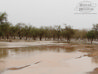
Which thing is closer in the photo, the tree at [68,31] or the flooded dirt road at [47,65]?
the flooded dirt road at [47,65]

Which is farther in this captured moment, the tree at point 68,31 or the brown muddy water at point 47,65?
the tree at point 68,31

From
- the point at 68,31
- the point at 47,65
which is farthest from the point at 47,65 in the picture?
the point at 68,31

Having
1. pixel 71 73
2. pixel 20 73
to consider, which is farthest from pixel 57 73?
pixel 20 73

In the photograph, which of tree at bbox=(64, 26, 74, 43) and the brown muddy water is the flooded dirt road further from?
tree at bbox=(64, 26, 74, 43)

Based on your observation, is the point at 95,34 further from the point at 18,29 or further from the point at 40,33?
the point at 18,29

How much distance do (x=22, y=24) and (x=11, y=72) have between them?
2895 inches

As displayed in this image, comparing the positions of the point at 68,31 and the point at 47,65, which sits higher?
the point at 68,31

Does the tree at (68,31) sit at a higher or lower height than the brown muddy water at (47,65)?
higher

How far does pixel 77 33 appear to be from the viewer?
9050 centimetres

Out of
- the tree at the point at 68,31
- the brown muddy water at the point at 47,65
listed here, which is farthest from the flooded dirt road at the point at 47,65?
the tree at the point at 68,31

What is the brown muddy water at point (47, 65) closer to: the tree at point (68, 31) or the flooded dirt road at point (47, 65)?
the flooded dirt road at point (47, 65)

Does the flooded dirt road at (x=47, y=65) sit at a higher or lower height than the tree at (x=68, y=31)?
lower

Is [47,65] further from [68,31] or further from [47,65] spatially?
[68,31]

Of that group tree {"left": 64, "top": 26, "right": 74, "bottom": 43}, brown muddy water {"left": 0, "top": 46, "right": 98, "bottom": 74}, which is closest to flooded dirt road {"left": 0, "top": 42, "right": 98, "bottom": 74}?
brown muddy water {"left": 0, "top": 46, "right": 98, "bottom": 74}
